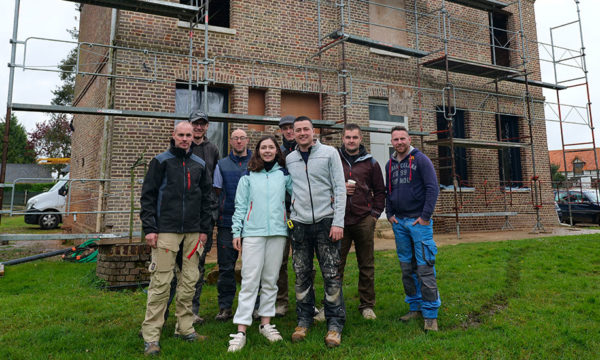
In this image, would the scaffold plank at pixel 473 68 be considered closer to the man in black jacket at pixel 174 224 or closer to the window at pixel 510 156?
the window at pixel 510 156

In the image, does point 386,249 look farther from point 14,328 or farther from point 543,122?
point 543,122

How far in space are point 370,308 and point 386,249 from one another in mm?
4091

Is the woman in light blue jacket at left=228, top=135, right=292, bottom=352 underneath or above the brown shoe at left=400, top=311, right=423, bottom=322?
above

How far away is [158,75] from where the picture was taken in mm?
8367

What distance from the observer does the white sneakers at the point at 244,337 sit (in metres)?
3.04

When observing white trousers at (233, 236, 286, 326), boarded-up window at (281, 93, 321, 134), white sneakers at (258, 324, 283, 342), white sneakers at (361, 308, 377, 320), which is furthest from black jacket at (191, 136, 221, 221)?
boarded-up window at (281, 93, 321, 134)

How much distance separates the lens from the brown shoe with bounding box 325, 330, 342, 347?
122 inches

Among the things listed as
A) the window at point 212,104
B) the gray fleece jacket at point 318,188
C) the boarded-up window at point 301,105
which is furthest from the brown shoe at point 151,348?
the boarded-up window at point 301,105

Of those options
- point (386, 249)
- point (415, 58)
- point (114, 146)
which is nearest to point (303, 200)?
point (386, 249)

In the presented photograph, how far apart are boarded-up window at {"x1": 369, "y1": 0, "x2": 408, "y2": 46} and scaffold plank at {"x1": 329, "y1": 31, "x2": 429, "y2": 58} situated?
2.27 feet

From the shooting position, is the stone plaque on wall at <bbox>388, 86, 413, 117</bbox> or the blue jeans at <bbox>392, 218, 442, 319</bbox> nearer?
the blue jeans at <bbox>392, 218, 442, 319</bbox>

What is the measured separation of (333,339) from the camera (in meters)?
3.13

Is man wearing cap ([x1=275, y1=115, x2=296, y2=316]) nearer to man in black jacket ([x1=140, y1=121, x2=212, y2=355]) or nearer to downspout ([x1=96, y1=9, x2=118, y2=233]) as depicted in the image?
man in black jacket ([x1=140, y1=121, x2=212, y2=355])

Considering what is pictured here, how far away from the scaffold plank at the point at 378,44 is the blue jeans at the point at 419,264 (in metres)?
6.96
